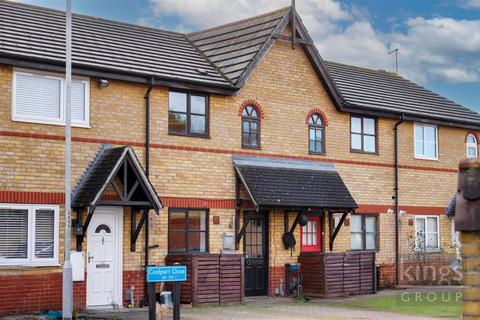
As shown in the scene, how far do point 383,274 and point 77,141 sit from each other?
11873mm

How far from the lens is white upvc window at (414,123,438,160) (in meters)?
27.5

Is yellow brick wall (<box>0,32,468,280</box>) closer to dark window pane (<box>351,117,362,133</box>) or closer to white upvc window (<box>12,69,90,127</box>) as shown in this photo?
white upvc window (<box>12,69,90,127</box>)

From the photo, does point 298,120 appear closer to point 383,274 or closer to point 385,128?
point 385,128

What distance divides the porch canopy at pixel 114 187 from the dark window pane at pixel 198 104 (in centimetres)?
306

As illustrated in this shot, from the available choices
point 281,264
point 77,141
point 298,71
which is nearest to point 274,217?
point 281,264

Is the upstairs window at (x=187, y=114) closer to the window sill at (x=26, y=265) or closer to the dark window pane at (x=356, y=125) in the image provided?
the window sill at (x=26, y=265)

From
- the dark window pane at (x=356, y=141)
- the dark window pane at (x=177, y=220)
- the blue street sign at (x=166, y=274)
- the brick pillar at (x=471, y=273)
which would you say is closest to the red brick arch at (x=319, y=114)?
the dark window pane at (x=356, y=141)

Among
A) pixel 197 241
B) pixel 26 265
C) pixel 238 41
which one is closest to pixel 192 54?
pixel 238 41

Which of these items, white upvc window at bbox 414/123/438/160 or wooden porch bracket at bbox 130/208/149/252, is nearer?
wooden porch bracket at bbox 130/208/149/252

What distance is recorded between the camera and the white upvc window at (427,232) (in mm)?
27172

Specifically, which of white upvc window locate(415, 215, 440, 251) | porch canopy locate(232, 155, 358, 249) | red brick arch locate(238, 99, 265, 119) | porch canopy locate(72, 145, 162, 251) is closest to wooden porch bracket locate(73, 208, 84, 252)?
porch canopy locate(72, 145, 162, 251)

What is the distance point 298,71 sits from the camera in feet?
78.3

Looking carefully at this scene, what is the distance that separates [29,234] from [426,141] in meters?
15.4

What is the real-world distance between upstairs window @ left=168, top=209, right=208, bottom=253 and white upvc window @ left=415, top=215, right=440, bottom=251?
9.31m
